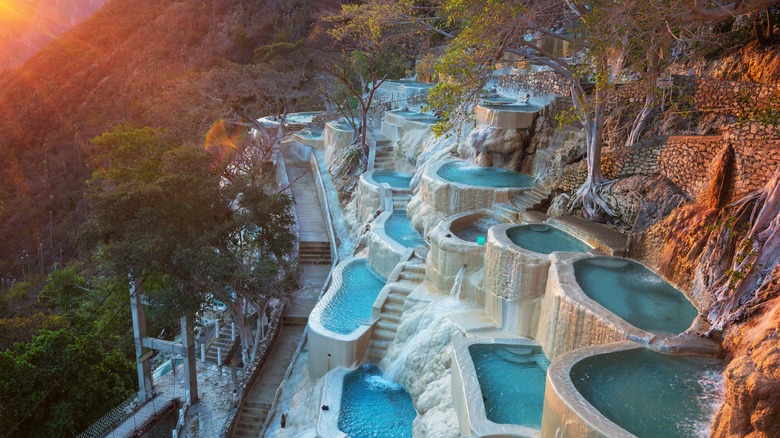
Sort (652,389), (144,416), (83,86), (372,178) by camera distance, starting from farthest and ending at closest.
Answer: (83,86) → (372,178) → (144,416) → (652,389)

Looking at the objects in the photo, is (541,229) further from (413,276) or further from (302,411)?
(302,411)

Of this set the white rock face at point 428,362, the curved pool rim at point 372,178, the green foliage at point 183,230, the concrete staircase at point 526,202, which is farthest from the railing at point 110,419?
the concrete staircase at point 526,202

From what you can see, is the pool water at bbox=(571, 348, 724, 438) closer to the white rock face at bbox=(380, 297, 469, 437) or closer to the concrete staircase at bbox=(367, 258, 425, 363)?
the white rock face at bbox=(380, 297, 469, 437)

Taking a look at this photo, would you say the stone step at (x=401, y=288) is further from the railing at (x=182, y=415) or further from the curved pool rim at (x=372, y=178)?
the curved pool rim at (x=372, y=178)

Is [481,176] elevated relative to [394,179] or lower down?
elevated

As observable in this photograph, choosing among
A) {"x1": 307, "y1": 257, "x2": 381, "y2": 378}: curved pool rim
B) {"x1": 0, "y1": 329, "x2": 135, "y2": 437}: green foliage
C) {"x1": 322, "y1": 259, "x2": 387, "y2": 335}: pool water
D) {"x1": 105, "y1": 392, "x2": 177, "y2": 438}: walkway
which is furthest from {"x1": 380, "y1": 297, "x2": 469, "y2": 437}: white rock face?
{"x1": 0, "y1": 329, "x2": 135, "y2": 437}: green foliage

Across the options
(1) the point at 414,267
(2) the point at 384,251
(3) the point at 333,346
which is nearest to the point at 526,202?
(1) the point at 414,267

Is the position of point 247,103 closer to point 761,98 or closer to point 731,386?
point 761,98
